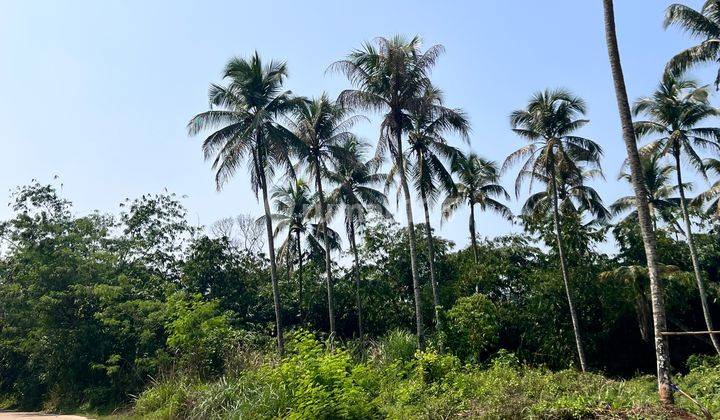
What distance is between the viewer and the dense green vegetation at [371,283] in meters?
16.5

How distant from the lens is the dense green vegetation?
16531mm

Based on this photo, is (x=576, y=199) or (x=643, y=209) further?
(x=576, y=199)

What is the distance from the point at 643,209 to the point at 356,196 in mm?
21061

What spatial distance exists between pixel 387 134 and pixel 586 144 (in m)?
9.24

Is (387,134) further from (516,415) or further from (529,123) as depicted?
(516,415)

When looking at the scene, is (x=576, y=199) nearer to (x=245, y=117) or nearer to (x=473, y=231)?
(x=473, y=231)

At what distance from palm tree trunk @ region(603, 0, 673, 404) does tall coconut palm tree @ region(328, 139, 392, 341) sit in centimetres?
1808

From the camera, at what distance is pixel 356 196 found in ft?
109

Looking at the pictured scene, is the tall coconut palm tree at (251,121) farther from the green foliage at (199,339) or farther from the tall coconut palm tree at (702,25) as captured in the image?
the tall coconut palm tree at (702,25)

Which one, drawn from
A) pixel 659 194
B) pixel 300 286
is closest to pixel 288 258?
pixel 300 286

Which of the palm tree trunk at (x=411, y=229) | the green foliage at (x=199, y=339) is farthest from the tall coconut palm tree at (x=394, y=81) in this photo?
the green foliage at (x=199, y=339)

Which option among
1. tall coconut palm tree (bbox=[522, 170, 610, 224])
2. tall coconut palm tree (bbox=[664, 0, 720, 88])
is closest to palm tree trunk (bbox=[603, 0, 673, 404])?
tall coconut palm tree (bbox=[664, 0, 720, 88])

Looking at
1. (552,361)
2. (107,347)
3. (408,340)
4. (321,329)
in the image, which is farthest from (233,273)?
(552,361)

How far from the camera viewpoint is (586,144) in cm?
2766
